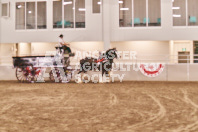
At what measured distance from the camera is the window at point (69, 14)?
22.3 m

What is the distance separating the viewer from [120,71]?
20.2m

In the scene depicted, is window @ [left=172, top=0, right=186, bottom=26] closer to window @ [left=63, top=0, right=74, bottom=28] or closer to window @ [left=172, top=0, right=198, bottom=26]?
window @ [left=172, top=0, right=198, bottom=26]

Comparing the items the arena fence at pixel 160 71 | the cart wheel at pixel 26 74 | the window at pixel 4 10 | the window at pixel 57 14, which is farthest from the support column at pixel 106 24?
the window at pixel 4 10

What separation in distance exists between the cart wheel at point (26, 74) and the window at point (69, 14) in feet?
16.3

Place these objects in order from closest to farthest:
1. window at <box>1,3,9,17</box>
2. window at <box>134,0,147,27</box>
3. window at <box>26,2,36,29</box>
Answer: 1. window at <box>134,0,147,27</box>
2. window at <box>26,2,36,29</box>
3. window at <box>1,3,9,17</box>

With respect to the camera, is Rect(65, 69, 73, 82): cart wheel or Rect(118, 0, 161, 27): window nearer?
Rect(65, 69, 73, 82): cart wheel

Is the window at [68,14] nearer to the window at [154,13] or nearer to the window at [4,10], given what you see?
the window at [4,10]

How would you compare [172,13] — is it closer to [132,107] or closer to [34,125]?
[132,107]

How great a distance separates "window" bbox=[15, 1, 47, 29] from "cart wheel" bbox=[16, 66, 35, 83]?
4.64 m

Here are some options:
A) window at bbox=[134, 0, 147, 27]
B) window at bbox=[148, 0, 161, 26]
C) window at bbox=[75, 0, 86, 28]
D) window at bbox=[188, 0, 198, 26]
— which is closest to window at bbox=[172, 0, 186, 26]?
window at bbox=[188, 0, 198, 26]

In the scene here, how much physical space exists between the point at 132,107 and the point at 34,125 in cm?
345

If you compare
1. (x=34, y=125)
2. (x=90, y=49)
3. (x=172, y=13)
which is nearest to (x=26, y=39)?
(x=90, y=49)

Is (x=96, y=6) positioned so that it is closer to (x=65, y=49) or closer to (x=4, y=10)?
(x=65, y=49)

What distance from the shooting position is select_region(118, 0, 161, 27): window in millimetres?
21703
